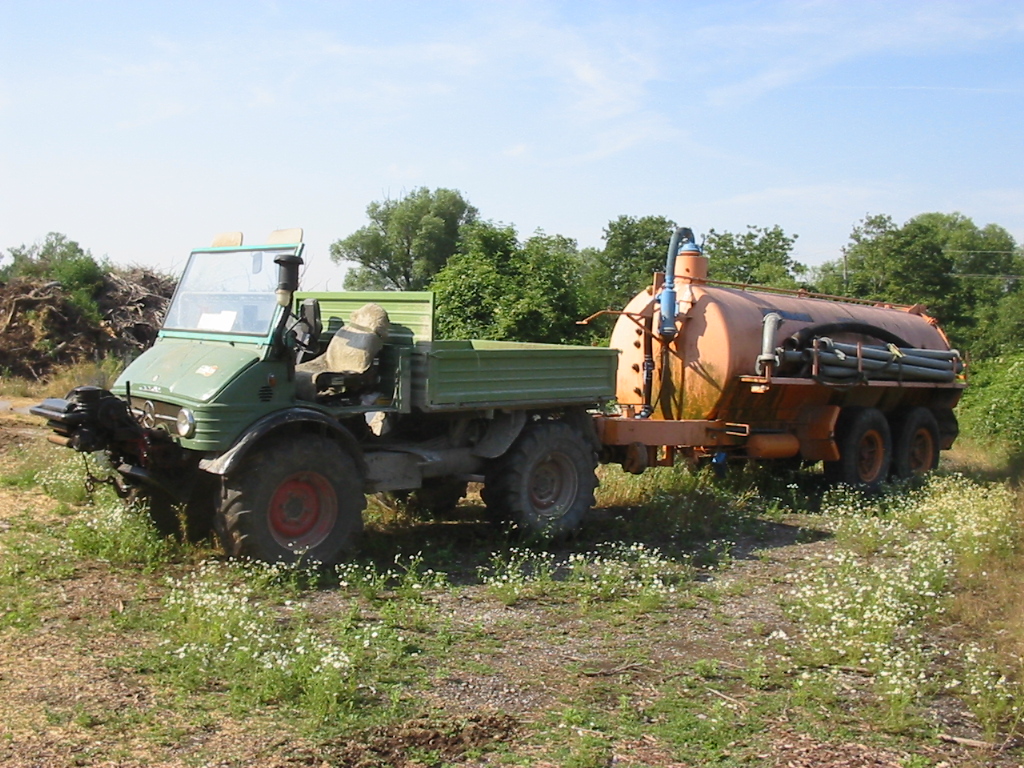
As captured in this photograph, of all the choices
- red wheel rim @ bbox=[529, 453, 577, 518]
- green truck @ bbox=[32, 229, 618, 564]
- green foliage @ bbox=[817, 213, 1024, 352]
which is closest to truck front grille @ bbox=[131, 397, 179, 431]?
green truck @ bbox=[32, 229, 618, 564]

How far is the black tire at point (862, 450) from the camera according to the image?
12188 millimetres

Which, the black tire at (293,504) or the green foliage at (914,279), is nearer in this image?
the black tire at (293,504)

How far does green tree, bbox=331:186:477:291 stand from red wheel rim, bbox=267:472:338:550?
25.1m

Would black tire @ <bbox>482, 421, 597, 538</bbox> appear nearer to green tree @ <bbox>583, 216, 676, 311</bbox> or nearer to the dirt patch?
the dirt patch

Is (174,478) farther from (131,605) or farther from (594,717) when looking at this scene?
(594,717)

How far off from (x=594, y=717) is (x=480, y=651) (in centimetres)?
111

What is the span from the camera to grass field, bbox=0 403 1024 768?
4.62 m

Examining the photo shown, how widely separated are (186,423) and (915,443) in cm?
1023

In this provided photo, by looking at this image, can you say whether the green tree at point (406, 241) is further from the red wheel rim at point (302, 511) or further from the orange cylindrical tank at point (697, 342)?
the red wheel rim at point (302, 511)

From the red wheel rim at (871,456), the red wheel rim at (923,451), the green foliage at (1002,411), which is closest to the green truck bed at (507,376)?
the red wheel rim at (871,456)

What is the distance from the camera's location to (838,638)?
616cm

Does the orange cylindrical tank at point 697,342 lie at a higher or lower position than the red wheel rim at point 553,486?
higher

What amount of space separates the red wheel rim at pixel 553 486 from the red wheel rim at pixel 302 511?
206 centimetres

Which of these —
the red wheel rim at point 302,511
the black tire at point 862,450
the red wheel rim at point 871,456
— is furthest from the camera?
the red wheel rim at point 871,456
